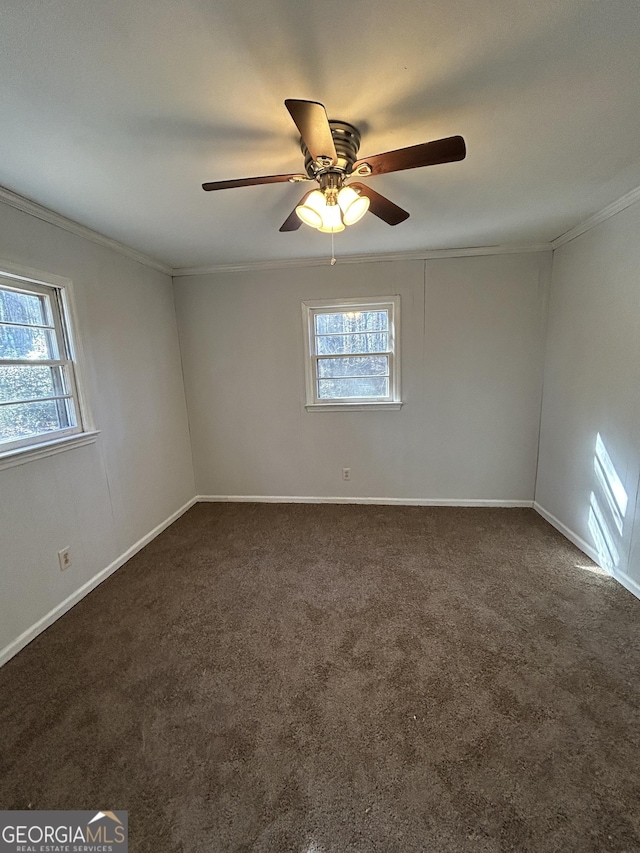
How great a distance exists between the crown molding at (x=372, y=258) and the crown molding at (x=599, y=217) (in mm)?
148

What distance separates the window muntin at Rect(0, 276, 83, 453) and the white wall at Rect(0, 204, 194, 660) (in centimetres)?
13

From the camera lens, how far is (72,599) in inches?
87.2

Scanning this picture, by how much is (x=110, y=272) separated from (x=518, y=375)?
3.56m

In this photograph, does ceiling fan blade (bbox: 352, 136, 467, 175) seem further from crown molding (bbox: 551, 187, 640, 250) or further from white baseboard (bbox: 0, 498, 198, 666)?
white baseboard (bbox: 0, 498, 198, 666)

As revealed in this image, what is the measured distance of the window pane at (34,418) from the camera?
1.93m

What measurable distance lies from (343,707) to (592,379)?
2641 mm

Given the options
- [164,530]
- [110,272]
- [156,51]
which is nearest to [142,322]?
[110,272]

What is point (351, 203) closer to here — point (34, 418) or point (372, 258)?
point (372, 258)

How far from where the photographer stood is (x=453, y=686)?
1569 millimetres

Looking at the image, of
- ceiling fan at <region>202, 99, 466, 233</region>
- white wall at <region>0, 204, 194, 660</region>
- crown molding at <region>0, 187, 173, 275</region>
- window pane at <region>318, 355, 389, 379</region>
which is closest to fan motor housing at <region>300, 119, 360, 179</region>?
ceiling fan at <region>202, 99, 466, 233</region>

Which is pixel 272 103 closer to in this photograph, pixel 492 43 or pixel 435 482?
pixel 492 43

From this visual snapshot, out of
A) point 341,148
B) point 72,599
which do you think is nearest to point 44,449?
point 72,599

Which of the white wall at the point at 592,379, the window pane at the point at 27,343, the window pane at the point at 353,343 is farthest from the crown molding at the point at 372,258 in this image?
the window pane at the point at 27,343

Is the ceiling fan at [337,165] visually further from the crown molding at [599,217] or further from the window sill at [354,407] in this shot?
the window sill at [354,407]
